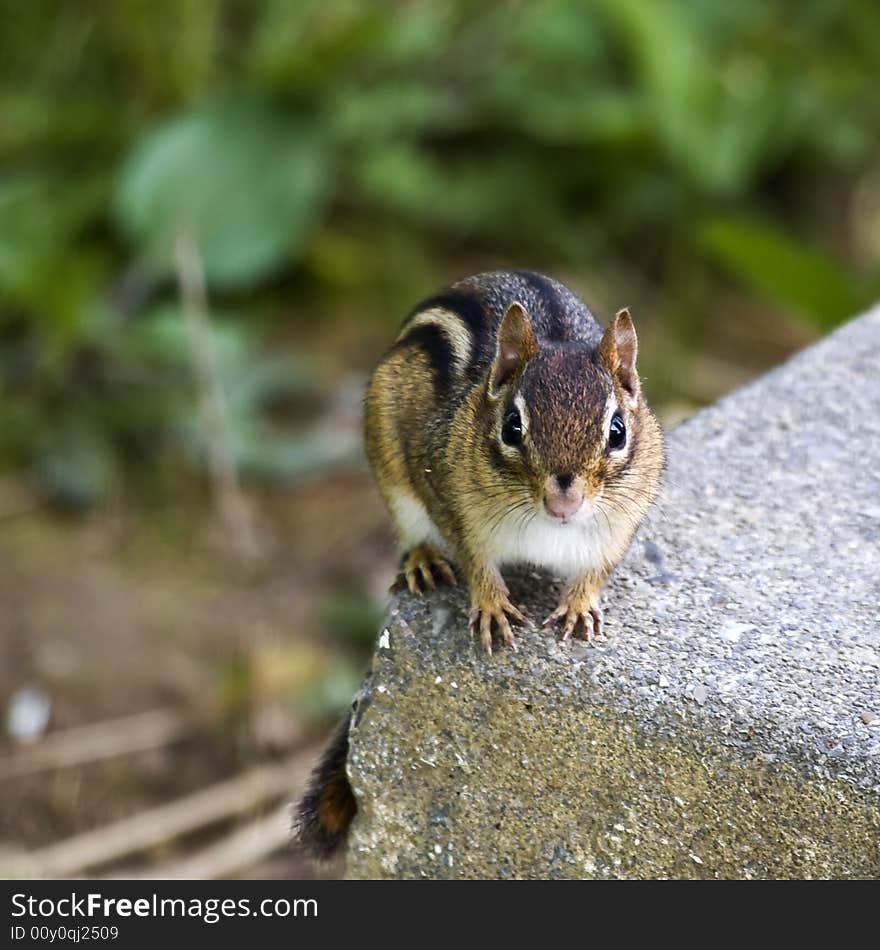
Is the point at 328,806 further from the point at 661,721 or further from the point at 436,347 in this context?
the point at 436,347

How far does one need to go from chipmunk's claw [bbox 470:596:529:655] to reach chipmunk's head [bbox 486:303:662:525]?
0.56ft

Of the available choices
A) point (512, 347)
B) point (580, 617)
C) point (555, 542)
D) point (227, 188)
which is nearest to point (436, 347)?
point (512, 347)

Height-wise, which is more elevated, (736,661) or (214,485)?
(736,661)

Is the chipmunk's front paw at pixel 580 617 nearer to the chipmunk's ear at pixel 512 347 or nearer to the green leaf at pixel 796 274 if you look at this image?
the chipmunk's ear at pixel 512 347

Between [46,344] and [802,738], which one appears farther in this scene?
[46,344]

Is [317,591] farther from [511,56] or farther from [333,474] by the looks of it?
[511,56]

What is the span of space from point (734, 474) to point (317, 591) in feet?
7.93

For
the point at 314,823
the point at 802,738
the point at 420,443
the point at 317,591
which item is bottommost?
the point at 317,591

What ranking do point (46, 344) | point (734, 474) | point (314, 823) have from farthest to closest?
point (46, 344), point (734, 474), point (314, 823)

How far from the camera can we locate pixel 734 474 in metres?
2.84

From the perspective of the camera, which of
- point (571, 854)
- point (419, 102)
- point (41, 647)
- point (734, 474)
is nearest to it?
point (571, 854)

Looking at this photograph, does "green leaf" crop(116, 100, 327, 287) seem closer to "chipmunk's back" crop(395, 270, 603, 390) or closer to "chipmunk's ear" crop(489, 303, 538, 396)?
"chipmunk's back" crop(395, 270, 603, 390)
